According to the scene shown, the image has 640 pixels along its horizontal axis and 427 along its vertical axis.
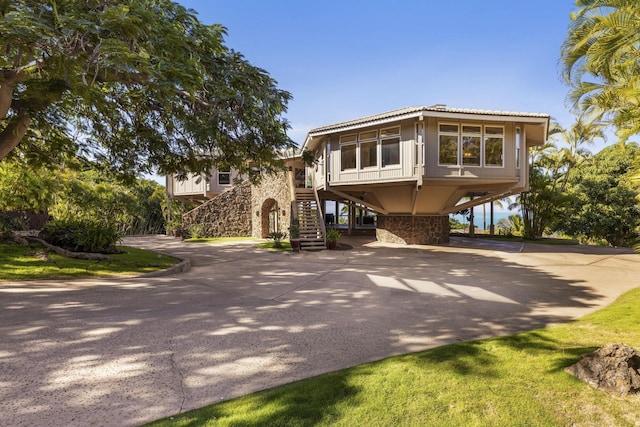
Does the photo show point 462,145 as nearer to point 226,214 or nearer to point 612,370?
point 612,370

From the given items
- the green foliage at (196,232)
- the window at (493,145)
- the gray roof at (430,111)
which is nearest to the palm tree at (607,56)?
the gray roof at (430,111)

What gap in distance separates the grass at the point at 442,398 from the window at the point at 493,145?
11.8 metres

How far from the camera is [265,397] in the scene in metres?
3.06

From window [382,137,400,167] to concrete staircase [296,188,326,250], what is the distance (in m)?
4.90

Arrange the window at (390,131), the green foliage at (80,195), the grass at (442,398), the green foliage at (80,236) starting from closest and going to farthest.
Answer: the grass at (442,398), the green foliage at (80,236), the green foliage at (80,195), the window at (390,131)

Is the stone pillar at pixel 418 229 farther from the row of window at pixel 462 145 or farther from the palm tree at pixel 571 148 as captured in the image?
the palm tree at pixel 571 148

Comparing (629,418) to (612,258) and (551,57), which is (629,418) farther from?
(612,258)

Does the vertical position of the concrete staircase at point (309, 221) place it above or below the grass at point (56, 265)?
above

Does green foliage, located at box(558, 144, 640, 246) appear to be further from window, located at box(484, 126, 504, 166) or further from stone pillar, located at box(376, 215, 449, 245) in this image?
window, located at box(484, 126, 504, 166)

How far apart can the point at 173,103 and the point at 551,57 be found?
10.3m

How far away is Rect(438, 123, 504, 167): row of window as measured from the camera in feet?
46.1

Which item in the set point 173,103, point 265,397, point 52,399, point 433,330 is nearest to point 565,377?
point 433,330

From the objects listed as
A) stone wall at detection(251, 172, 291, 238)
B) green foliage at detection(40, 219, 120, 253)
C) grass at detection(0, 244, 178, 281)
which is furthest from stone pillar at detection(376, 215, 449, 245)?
green foliage at detection(40, 219, 120, 253)

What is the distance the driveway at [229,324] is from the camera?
320cm
